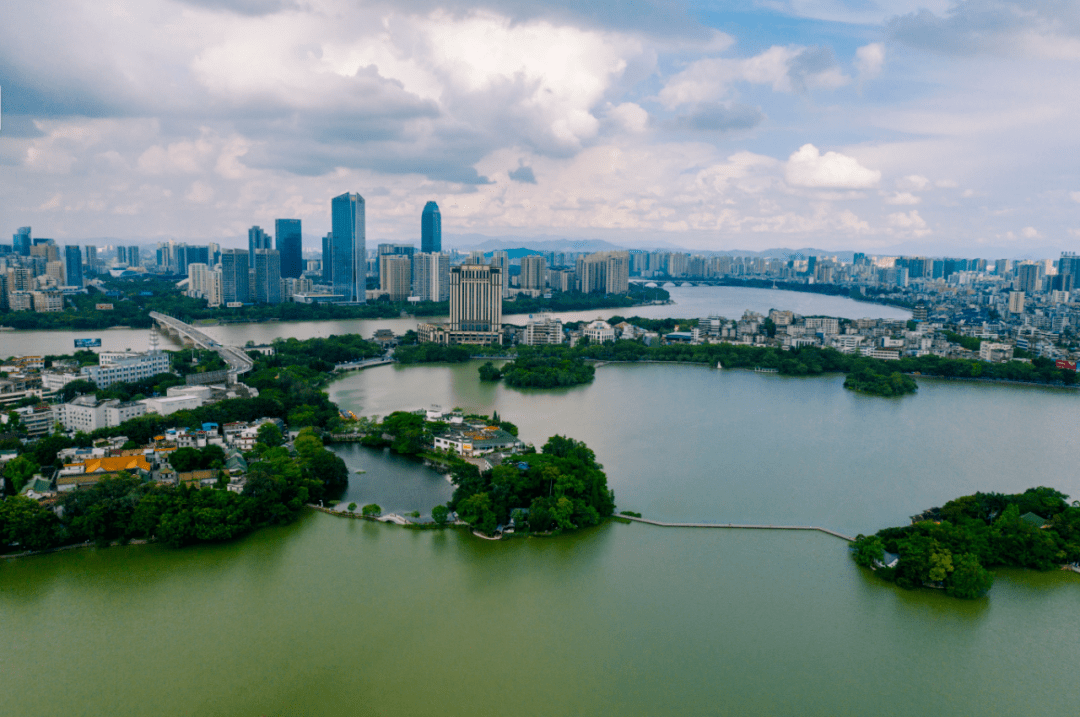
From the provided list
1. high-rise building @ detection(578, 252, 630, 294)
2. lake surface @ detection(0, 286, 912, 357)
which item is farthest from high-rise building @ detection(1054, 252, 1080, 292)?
high-rise building @ detection(578, 252, 630, 294)

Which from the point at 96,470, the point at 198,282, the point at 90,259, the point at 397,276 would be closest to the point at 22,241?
the point at 90,259

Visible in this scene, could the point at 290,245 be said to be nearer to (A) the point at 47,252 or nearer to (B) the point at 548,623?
(A) the point at 47,252

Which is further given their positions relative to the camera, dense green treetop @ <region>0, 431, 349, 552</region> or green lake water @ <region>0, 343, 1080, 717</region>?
dense green treetop @ <region>0, 431, 349, 552</region>

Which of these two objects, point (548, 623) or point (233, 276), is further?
point (233, 276)

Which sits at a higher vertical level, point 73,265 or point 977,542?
point 73,265

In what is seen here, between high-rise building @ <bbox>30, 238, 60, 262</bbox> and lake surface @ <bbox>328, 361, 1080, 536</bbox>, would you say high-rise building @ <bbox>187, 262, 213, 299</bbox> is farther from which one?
lake surface @ <bbox>328, 361, 1080, 536</bbox>

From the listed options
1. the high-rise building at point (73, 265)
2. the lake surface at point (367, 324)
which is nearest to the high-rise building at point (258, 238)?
the high-rise building at point (73, 265)

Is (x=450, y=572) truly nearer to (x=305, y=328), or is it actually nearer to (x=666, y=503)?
(x=666, y=503)
